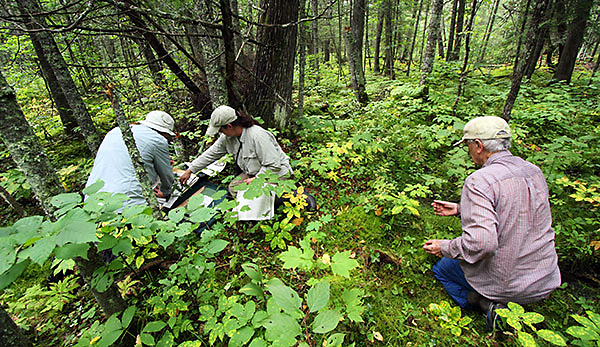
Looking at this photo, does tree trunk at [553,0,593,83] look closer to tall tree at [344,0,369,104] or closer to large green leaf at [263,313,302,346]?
tall tree at [344,0,369,104]

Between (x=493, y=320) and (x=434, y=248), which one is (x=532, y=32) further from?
(x=493, y=320)

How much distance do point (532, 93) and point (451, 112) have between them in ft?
10.9

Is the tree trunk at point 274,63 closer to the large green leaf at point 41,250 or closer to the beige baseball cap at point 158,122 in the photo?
the beige baseball cap at point 158,122

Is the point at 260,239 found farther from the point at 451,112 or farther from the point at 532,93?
the point at 532,93

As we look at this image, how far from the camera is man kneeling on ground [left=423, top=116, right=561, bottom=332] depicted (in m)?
1.92

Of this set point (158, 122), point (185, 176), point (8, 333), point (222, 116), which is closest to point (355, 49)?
point (222, 116)

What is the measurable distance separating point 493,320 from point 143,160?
4.30 m

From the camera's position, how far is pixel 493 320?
202 cm

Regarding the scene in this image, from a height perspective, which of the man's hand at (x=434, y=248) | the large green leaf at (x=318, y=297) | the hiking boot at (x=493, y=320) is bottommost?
the hiking boot at (x=493, y=320)

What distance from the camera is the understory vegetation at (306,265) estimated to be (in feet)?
4.38

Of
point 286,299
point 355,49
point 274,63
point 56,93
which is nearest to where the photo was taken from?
point 286,299

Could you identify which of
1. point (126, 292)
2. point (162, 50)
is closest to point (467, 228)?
point (126, 292)

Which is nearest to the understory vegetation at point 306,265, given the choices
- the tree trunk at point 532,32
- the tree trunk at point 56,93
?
the tree trunk at point 532,32

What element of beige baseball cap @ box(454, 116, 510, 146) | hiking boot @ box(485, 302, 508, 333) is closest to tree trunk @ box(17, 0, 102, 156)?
beige baseball cap @ box(454, 116, 510, 146)
